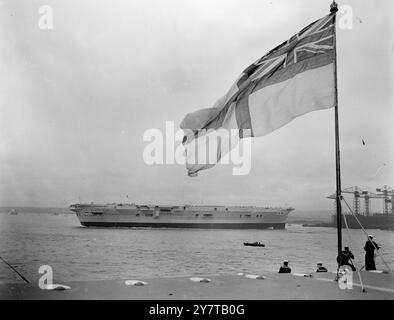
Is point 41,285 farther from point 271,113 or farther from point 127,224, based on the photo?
point 127,224

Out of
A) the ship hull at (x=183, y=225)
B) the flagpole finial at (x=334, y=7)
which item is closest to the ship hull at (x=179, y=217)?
the ship hull at (x=183, y=225)

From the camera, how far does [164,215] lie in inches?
3775

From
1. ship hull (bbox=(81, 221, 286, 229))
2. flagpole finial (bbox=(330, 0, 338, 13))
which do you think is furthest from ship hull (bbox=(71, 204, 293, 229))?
flagpole finial (bbox=(330, 0, 338, 13))

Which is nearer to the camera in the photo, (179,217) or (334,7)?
(334,7)

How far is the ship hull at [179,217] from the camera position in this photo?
9225 cm

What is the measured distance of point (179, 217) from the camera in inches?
3848

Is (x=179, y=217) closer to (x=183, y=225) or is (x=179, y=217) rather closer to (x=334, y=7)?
(x=183, y=225)

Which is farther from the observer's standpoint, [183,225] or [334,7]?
[183,225]

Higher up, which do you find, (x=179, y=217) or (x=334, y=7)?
(x=334, y=7)

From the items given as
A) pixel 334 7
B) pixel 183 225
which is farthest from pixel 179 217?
pixel 334 7

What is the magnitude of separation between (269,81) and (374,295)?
3.73 metres

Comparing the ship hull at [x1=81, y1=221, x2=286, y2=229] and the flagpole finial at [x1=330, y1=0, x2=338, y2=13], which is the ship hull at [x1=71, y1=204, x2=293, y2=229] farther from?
the flagpole finial at [x1=330, y1=0, x2=338, y2=13]

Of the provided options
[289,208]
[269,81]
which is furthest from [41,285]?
[289,208]
